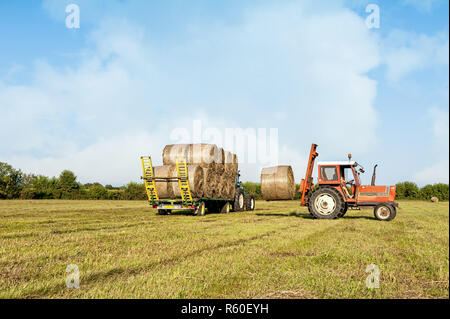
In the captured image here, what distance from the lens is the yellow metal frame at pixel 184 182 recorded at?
15762 mm

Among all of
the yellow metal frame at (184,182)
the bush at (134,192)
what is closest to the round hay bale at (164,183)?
the yellow metal frame at (184,182)

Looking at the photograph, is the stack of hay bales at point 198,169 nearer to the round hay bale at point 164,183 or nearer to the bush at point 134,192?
the round hay bale at point 164,183

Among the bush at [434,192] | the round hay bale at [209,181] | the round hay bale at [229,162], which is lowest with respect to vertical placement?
the bush at [434,192]

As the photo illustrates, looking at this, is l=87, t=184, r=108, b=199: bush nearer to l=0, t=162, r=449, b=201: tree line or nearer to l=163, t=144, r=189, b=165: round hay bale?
l=0, t=162, r=449, b=201: tree line

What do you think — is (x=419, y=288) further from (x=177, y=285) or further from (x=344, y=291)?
(x=177, y=285)

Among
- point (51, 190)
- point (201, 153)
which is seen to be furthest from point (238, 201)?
point (51, 190)

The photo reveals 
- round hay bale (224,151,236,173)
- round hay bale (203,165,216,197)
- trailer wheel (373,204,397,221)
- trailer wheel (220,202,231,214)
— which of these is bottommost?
trailer wheel (220,202,231,214)

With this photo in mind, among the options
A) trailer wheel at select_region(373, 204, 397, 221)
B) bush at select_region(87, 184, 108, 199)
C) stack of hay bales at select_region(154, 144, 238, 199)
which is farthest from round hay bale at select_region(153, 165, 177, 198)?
bush at select_region(87, 184, 108, 199)

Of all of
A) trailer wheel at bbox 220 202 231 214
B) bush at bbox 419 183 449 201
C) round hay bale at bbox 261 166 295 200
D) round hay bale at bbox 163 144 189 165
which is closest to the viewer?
round hay bale at bbox 261 166 295 200

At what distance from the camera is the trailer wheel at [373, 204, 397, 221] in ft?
44.3

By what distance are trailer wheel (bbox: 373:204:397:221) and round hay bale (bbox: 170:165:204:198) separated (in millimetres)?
7789

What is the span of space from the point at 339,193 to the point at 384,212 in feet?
6.14

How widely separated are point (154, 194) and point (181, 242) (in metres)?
9.69
